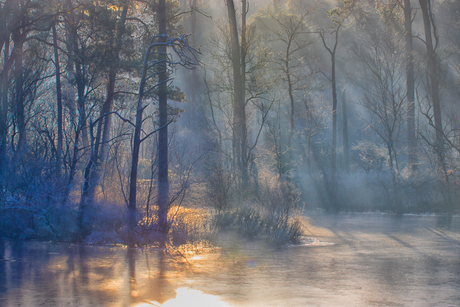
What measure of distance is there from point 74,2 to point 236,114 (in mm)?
9792

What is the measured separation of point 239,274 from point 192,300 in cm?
209

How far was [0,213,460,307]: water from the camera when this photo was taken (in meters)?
6.80

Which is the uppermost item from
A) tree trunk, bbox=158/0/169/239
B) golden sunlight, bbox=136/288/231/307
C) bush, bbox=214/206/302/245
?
tree trunk, bbox=158/0/169/239

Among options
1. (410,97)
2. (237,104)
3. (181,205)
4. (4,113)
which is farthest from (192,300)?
(410,97)

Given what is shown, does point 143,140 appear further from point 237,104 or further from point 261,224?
point 237,104

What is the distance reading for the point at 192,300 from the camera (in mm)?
6789

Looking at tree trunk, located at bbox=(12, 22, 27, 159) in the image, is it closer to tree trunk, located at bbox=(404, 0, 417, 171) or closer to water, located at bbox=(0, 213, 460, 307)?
water, located at bbox=(0, 213, 460, 307)

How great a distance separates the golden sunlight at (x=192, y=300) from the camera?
6.51 metres

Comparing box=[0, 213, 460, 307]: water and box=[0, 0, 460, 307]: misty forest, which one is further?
box=[0, 0, 460, 307]: misty forest

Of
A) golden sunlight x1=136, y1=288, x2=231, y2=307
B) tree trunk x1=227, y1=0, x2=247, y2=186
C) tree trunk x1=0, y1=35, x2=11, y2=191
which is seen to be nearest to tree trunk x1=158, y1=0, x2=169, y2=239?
tree trunk x1=0, y1=35, x2=11, y2=191

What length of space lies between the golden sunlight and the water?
0.02 meters

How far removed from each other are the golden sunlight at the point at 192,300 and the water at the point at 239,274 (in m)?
0.02

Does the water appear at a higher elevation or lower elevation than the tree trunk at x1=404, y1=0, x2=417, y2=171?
lower

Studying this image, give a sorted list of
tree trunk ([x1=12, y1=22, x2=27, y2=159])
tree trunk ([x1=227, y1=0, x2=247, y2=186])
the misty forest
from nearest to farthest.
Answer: the misty forest, tree trunk ([x1=12, y1=22, x2=27, y2=159]), tree trunk ([x1=227, y1=0, x2=247, y2=186])
